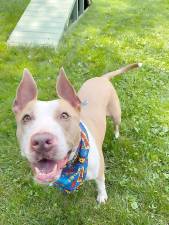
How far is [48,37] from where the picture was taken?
7.36 metres

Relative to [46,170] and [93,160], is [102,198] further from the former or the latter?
[46,170]

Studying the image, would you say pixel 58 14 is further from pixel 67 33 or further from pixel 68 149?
pixel 68 149

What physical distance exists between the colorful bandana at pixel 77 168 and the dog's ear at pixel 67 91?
268 millimetres

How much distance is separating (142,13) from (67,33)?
8.16ft

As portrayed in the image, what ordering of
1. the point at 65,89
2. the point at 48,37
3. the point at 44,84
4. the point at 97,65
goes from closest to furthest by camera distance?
the point at 65,89 < the point at 44,84 < the point at 97,65 < the point at 48,37

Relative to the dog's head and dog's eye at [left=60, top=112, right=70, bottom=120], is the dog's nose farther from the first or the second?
dog's eye at [left=60, top=112, right=70, bottom=120]

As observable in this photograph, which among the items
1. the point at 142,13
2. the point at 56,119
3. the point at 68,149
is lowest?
the point at 142,13

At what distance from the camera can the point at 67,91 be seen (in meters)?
3.18

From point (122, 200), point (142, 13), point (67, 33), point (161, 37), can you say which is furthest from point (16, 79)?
point (142, 13)

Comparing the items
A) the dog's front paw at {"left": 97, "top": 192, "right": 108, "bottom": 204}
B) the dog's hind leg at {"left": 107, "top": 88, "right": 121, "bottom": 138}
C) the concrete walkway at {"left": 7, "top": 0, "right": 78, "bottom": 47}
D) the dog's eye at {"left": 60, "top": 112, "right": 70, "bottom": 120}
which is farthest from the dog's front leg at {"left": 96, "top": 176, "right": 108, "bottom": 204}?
the concrete walkway at {"left": 7, "top": 0, "right": 78, "bottom": 47}

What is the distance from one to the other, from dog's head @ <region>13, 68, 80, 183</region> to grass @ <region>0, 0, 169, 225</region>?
1.10 m

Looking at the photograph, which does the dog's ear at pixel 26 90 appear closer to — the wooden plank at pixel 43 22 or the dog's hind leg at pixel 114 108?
the dog's hind leg at pixel 114 108

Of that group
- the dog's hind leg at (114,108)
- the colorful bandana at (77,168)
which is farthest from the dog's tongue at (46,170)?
the dog's hind leg at (114,108)

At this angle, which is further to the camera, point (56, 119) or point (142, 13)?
point (142, 13)
